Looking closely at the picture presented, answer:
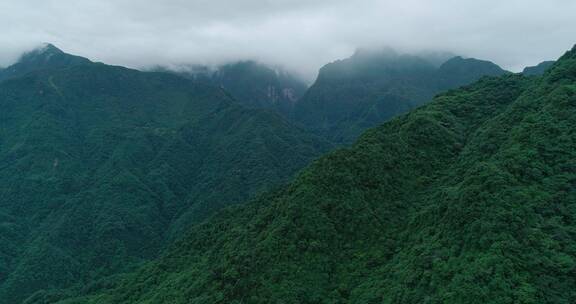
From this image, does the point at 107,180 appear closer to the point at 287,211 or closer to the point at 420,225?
the point at 287,211

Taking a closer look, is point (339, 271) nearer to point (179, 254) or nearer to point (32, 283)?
point (179, 254)

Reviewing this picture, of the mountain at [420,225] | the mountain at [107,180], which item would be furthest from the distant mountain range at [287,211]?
the mountain at [107,180]

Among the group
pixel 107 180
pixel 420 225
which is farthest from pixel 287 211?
pixel 107 180

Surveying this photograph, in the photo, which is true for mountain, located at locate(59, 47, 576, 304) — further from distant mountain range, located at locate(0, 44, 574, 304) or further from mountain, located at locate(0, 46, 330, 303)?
mountain, located at locate(0, 46, 330, 303)

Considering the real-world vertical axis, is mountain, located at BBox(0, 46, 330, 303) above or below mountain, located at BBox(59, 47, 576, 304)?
below

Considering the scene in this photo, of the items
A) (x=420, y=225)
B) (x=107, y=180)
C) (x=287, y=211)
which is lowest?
(x=107, y=180)

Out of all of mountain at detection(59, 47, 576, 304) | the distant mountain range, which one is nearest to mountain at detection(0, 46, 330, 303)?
the distant mountain range

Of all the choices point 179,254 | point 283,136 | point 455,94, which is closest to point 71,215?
point 179,254
